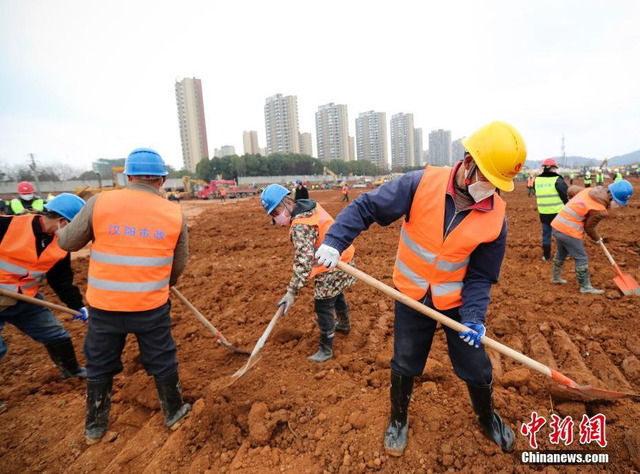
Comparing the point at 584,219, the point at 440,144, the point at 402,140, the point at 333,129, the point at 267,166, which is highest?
the point at 333,129

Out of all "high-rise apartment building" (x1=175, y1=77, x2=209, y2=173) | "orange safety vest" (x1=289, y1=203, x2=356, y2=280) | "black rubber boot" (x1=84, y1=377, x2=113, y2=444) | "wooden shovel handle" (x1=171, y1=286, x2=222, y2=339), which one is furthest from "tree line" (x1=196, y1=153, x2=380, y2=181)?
"black rubber boot" (x1=84, y1=377, x2=113, y2=444)

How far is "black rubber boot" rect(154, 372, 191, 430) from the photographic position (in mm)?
2391

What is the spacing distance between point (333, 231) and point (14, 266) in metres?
2.58

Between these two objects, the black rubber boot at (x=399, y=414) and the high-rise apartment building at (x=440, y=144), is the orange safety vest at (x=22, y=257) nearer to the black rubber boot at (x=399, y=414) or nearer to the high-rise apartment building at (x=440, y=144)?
the black rubber boot at (x=399, y=414)

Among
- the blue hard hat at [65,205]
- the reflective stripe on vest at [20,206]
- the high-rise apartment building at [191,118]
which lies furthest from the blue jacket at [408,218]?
the high-rise apartment building at [191,118]

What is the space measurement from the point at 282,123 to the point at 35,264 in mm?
88558

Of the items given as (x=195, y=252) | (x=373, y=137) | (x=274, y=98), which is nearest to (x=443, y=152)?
(x=373, y=137)

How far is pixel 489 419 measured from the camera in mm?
2160

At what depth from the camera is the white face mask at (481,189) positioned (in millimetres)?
1827

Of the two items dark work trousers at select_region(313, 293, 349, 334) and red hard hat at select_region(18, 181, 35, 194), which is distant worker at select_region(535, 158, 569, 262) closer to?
dark work trousers at select_region(313, 293, 349, 334)

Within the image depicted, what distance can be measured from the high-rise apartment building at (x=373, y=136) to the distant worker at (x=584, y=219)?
87674mm

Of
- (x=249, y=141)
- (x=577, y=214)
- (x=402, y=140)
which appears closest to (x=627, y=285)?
(x=577, y=214)

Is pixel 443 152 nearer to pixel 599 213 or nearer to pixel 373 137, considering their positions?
pixel 373 137

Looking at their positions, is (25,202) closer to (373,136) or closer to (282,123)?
(282,123)
